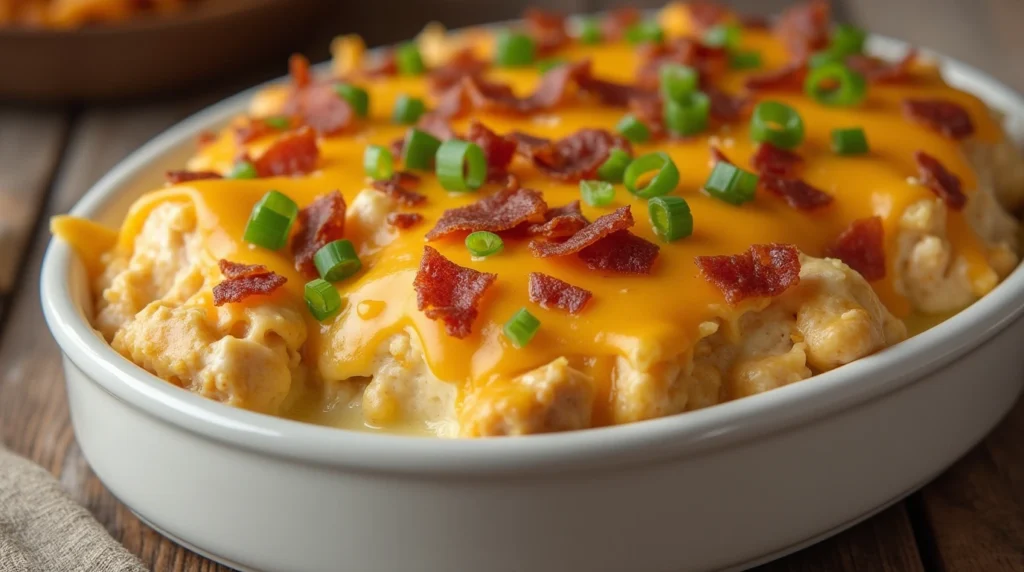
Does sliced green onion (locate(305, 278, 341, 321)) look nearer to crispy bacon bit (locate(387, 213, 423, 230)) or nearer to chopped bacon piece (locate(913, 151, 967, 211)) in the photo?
crispy bacon bit (locate(387, 213, 423, 230))

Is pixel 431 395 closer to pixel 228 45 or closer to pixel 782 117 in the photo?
pixel 782 117

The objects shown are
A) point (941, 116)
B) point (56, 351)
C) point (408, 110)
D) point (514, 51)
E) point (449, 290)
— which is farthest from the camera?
point (514, 51)

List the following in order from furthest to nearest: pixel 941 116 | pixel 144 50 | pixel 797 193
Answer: pixel 144 50 < pixel 941 116 < pixel 797 193

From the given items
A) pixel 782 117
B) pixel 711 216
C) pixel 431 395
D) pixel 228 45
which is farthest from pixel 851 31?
pixel 228 45

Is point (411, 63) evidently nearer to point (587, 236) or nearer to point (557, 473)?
point (587, 236)

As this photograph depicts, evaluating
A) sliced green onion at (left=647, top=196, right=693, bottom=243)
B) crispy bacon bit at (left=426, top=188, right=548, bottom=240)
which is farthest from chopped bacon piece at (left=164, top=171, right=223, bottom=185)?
sliced green onion at (left=647, top=196, right=693, bottom=243)

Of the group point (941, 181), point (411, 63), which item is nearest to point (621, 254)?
point (941, 181)

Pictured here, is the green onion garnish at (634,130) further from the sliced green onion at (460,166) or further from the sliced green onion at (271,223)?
the sliced green onion at (271,223)
